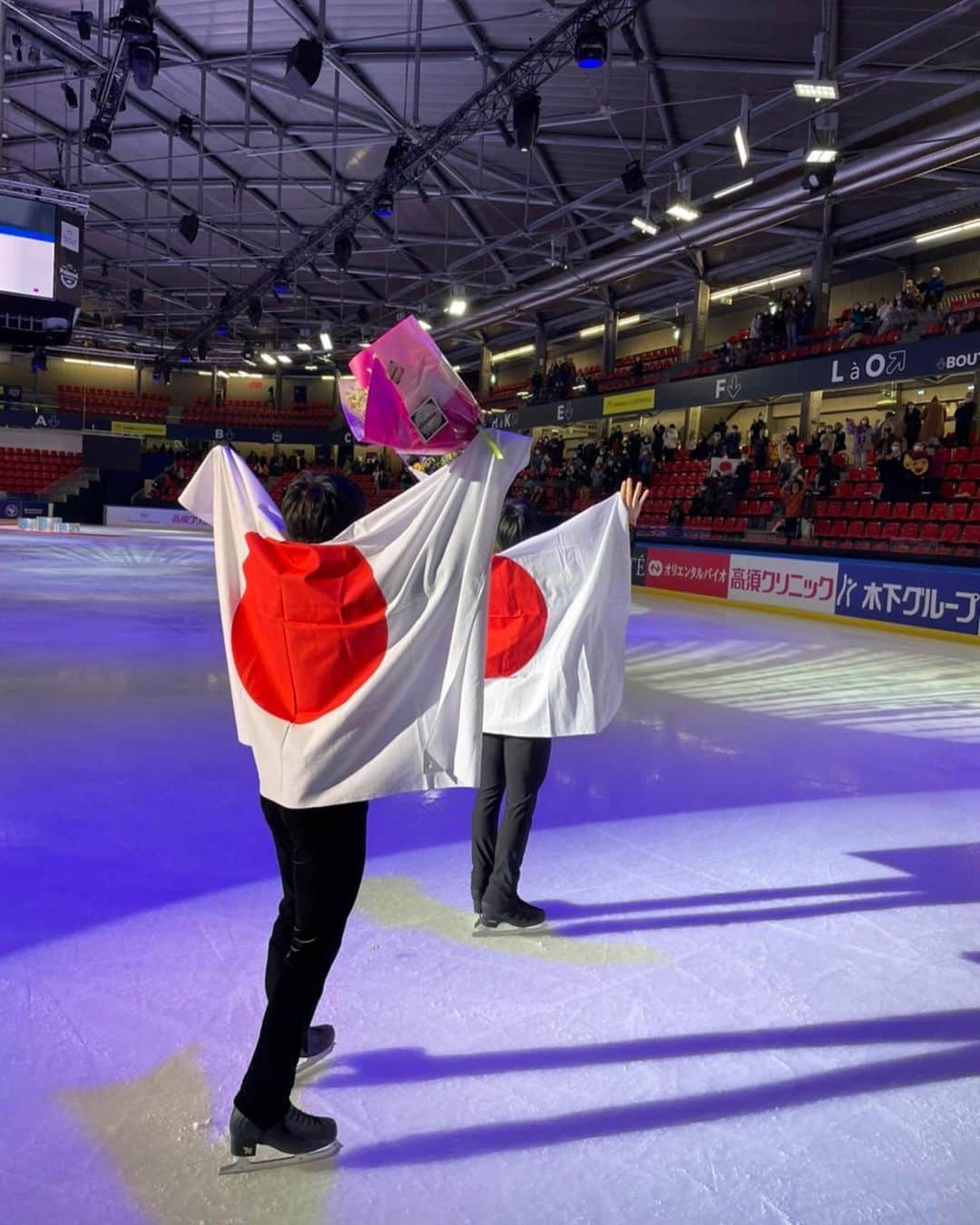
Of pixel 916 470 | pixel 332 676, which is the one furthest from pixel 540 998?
pixel 916 470

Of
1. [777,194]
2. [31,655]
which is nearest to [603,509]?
[31,655]

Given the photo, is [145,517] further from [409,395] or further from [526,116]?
[409,395]

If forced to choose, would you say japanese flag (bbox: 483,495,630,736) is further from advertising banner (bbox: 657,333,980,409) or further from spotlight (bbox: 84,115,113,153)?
advertising banner (bbox: 657,333,980,409)

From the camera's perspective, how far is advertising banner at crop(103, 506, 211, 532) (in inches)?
1459

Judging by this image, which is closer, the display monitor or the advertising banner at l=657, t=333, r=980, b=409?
the display monitor

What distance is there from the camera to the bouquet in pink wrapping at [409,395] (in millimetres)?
1977

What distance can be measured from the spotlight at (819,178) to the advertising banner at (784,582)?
17.9ft

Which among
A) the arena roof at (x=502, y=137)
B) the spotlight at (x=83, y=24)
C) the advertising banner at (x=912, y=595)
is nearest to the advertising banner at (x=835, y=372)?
the arena roof at (x=502, y=137)

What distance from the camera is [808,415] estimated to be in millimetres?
22750

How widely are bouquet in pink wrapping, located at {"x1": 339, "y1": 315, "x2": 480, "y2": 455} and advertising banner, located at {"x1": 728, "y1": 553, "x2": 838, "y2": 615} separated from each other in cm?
1326

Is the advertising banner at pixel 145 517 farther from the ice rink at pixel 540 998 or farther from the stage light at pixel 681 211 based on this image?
the ice rink at pixel 540 998

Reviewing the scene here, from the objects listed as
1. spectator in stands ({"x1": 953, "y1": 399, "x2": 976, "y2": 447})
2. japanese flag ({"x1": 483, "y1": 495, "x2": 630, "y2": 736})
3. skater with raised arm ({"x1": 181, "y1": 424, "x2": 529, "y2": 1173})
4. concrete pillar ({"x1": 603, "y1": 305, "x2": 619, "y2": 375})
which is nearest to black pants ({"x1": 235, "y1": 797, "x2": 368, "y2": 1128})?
skater with raised arm ({"x1": 181, "y1": 424, "x2": 529, "y2": 1173})

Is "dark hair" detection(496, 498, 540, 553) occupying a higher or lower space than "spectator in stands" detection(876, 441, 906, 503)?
lower

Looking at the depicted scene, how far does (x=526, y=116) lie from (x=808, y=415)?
1323cm
